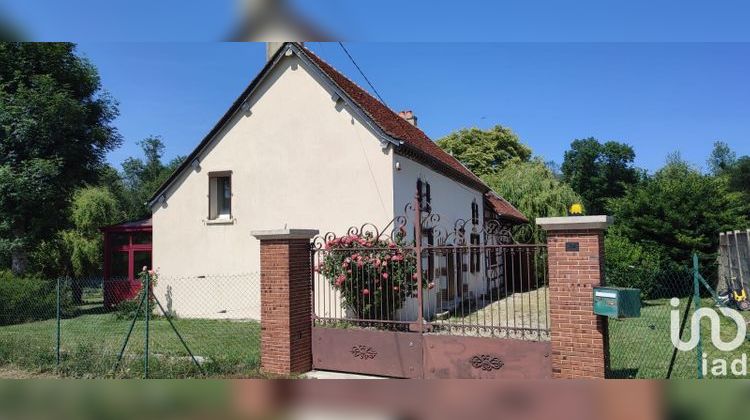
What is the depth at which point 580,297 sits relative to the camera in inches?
252

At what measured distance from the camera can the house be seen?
533 inches

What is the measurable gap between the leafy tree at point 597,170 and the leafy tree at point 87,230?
4523 cm

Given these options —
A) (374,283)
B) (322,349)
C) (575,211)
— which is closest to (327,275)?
(374,283)

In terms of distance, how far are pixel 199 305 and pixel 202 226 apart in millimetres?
2459

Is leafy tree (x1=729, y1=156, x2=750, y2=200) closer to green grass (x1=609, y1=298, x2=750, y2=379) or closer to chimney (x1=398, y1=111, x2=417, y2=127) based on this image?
chimney (x1=398, y1=111, x2=417, y2=127)

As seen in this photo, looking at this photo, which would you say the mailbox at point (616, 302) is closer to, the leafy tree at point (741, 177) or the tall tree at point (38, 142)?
the tall tree at point (38, 142)

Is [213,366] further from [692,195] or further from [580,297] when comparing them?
[692,195]

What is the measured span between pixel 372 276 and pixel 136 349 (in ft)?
16.4

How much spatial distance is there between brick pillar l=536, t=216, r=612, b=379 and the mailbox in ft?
0.40

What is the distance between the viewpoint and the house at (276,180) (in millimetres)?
13531

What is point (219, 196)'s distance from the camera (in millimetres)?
16281

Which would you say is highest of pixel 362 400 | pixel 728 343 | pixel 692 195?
pixel 692 195

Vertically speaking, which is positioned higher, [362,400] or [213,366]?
[362,400]

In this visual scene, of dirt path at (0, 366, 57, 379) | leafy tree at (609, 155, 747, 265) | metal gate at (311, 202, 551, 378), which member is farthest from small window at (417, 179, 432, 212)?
leafy tree at (609, 155, 747, 265)
